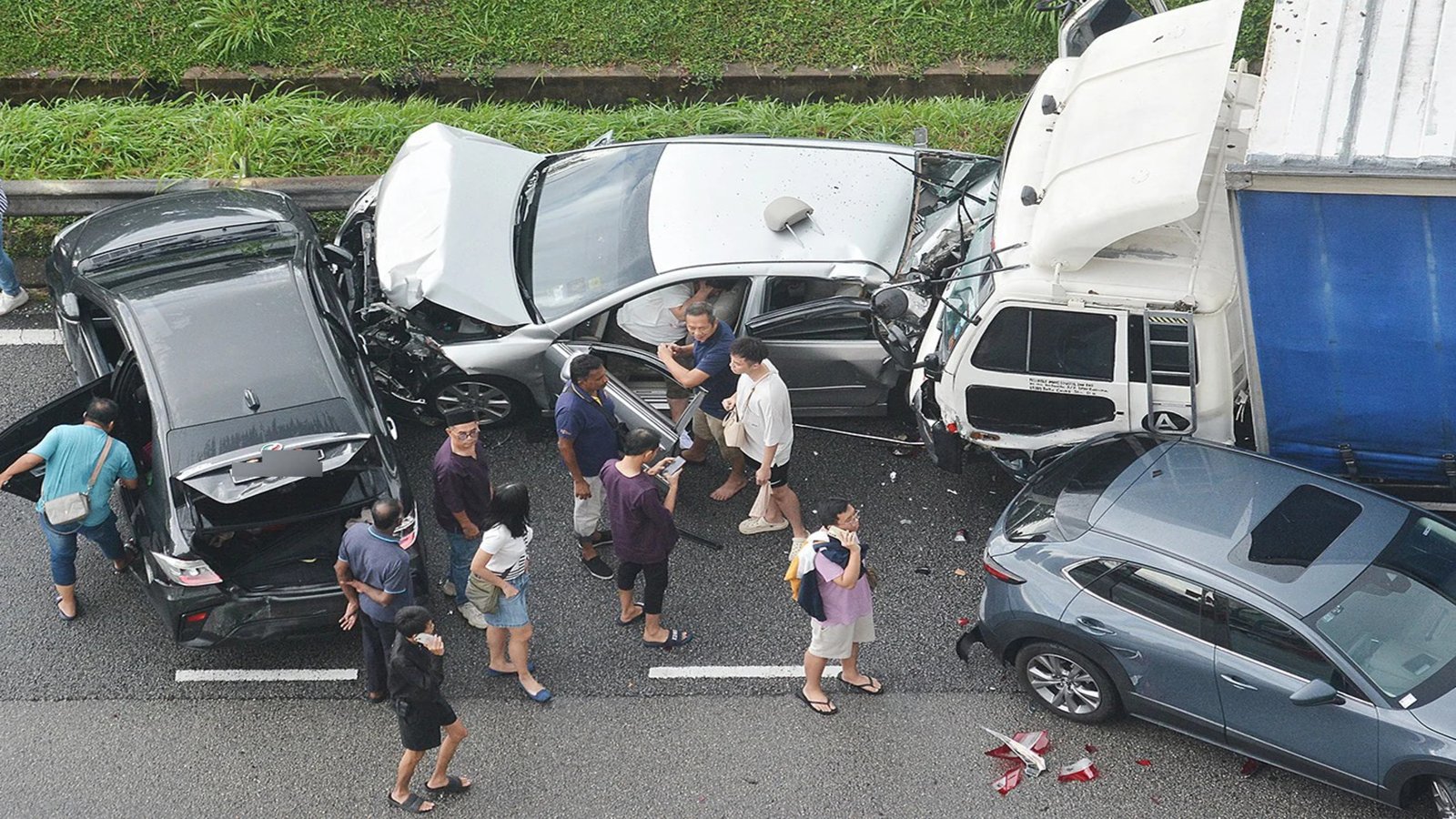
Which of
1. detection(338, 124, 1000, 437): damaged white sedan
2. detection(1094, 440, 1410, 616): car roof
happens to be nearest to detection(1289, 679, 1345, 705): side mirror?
detection(1094, 440, 1410, 616): car roof

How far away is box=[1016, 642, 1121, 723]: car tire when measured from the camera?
7043 millimetres

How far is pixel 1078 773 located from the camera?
7.04 meters

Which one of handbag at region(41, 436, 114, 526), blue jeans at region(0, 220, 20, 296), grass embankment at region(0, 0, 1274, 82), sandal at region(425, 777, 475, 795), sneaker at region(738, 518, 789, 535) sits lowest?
sandal at region(425, 777, 475, 795)

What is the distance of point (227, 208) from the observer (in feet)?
29.6

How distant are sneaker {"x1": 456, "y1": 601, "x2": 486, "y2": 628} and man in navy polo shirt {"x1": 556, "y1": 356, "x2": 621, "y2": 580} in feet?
2.52

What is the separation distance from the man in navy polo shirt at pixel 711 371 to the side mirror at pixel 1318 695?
3.65 metres

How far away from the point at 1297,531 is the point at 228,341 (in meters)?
6.03

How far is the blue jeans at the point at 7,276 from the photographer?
9.93 m

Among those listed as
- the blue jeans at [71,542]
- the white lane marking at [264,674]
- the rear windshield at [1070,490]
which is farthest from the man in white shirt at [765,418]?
the blue jeans at [71,542]

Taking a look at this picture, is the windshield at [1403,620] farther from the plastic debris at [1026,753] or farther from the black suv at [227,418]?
the black suv at [227,418]

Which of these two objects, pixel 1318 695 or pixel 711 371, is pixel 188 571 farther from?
pixel 1318 695

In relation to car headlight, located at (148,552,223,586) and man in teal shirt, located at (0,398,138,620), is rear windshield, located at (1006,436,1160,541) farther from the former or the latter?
man in teal shirt, located at (0,398,138,620)

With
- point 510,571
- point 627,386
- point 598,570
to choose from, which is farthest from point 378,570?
point 627,386

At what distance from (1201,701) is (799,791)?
210 cm
